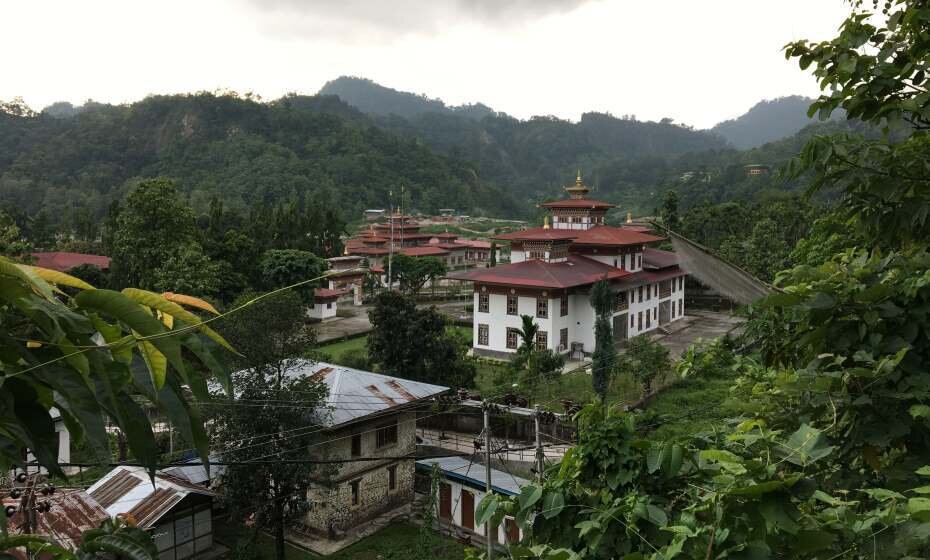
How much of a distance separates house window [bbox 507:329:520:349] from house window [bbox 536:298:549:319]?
1.19m

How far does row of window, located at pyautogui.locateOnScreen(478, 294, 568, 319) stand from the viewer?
2478cm

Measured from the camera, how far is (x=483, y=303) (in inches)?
1028

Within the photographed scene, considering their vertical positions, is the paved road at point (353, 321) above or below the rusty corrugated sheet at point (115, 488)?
below

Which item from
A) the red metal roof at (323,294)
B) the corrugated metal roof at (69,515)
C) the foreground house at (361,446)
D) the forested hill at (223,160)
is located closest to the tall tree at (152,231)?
the red metal roof at (323,294)

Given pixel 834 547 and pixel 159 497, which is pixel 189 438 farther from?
pixel 159 497

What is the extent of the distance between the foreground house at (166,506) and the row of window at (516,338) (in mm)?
13951

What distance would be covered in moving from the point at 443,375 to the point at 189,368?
1651cm

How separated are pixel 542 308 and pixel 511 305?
4.22 ft

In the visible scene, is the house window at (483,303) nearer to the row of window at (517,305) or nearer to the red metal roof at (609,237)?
the row of window at (517,305)

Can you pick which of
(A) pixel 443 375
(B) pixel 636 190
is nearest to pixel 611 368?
(A) pixel 443 375

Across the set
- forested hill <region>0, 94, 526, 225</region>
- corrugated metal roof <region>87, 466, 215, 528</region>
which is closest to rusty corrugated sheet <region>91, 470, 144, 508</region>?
corrugated metal roof <region>87, 466, 215, 528</region>

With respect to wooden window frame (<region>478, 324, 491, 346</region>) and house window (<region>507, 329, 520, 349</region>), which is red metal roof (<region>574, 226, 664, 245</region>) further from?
wooden window frame (<region>478, 324, 491, 346</region>)

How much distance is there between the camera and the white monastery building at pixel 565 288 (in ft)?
81.6

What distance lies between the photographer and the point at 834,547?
6.00 feet
